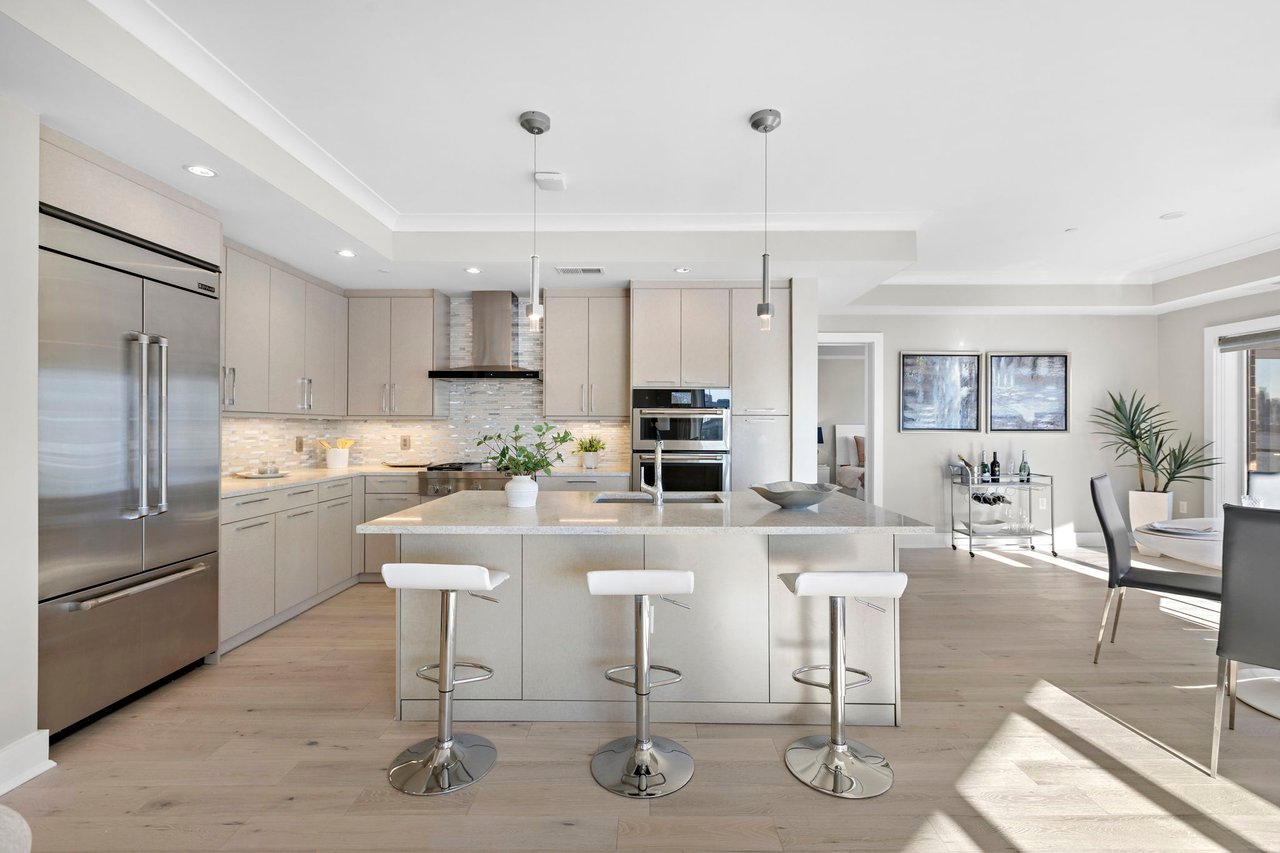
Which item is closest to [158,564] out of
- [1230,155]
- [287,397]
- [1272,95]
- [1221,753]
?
[287,397]

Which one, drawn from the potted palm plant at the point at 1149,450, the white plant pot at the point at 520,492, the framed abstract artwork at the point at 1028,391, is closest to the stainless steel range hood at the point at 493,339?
the white plant pot at the point at 520,492

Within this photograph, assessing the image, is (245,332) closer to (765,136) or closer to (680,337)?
(680,337)

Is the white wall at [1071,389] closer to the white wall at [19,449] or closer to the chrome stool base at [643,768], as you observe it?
the chrome stool base at [643,768]

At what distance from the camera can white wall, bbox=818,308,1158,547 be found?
20.0ft

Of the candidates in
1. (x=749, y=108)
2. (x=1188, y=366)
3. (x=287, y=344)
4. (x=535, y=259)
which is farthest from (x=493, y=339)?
(x=1188, y=366)

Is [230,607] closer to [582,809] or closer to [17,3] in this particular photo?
[582,809]

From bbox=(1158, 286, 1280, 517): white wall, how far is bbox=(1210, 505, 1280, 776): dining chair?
15.3 feet

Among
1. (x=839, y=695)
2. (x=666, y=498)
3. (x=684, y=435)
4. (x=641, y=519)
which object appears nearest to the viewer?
(x=839, y=695)

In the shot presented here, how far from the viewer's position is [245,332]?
388cm

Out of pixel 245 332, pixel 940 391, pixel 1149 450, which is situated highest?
pixel 245 332

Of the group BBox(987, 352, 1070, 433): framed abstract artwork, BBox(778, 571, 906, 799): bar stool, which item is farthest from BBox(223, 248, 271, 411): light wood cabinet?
BBox(987, 352, 1070, 433): framed abstract artwork

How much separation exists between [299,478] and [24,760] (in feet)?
7.03

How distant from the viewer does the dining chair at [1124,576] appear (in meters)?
2.89

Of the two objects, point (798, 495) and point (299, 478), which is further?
point (299, 478)
